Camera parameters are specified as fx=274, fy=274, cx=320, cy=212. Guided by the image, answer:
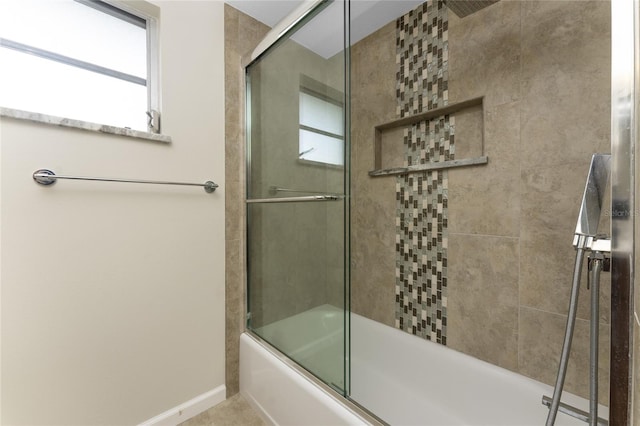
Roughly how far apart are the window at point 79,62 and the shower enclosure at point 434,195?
0.50 meters

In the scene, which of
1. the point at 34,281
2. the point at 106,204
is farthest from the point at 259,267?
the point at 34,281

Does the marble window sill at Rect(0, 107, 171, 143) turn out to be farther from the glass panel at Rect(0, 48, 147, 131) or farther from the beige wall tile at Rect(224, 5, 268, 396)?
the beige wall tile at Rect(224, 5, 268, 396)

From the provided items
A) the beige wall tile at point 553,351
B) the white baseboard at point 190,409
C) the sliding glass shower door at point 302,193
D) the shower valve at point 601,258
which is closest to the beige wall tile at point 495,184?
the beige wall tile at point 553,351

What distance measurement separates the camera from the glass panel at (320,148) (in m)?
0.94

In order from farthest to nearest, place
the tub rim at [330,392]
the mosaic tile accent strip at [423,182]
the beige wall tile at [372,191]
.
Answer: the beige wall tile at [372,191]
the mosaic tile accent strip at [423,182]
the tub rim at [330,392]

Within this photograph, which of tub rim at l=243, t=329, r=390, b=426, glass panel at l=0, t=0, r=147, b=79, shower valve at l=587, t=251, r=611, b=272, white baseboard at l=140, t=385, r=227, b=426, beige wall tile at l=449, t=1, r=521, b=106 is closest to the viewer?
shower valve at l=587, t=251, r=611, b=272

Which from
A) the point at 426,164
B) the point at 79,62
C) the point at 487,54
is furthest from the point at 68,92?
the point at 487,54

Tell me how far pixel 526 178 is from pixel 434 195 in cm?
38

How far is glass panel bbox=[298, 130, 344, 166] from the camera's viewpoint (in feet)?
3.08

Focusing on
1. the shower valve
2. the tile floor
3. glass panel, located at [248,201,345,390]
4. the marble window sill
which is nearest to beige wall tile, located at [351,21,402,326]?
glass panel, located at [248,201,345,390]

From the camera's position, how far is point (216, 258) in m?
1.39

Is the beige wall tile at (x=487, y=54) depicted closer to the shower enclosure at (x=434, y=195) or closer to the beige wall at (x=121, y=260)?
the shower enclosure at (x=434, y=195)

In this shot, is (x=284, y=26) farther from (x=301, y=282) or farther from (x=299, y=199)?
(x=301, y=282)

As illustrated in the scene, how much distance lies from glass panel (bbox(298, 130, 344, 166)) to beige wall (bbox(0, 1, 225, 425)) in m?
0.52
